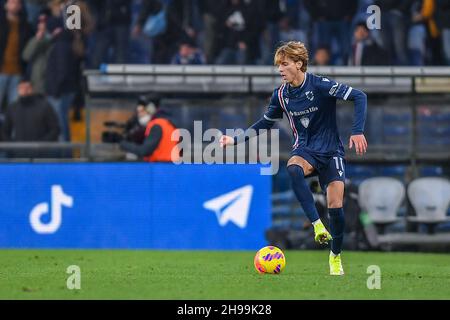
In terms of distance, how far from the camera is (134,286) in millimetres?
9438

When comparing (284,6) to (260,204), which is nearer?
(260,204)

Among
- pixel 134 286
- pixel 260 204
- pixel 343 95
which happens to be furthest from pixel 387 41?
pixel 134 286

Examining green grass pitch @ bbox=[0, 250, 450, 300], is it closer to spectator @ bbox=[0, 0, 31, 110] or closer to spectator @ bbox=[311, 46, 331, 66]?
spectator @ bbox=[311, 46, 331, 66]

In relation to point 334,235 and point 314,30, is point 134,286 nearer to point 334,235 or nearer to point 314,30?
point 334,235

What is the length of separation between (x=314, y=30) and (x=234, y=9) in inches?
54.1

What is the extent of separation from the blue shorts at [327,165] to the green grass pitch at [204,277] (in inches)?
36.0

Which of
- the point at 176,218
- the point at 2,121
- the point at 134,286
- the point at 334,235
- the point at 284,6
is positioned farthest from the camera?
the point at 284,6

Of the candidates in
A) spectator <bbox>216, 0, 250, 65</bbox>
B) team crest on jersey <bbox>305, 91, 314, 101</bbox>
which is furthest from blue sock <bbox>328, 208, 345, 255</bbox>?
spectator <bbox>216, 0, 250, 65</bbox>

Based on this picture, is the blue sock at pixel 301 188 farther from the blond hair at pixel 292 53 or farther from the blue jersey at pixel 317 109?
the blond hair at pixel 292 53

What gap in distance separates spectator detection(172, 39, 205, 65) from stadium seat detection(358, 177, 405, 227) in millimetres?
3625

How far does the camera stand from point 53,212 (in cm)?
1605

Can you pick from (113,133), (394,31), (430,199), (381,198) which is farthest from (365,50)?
(113,133)

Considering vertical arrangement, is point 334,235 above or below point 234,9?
below
